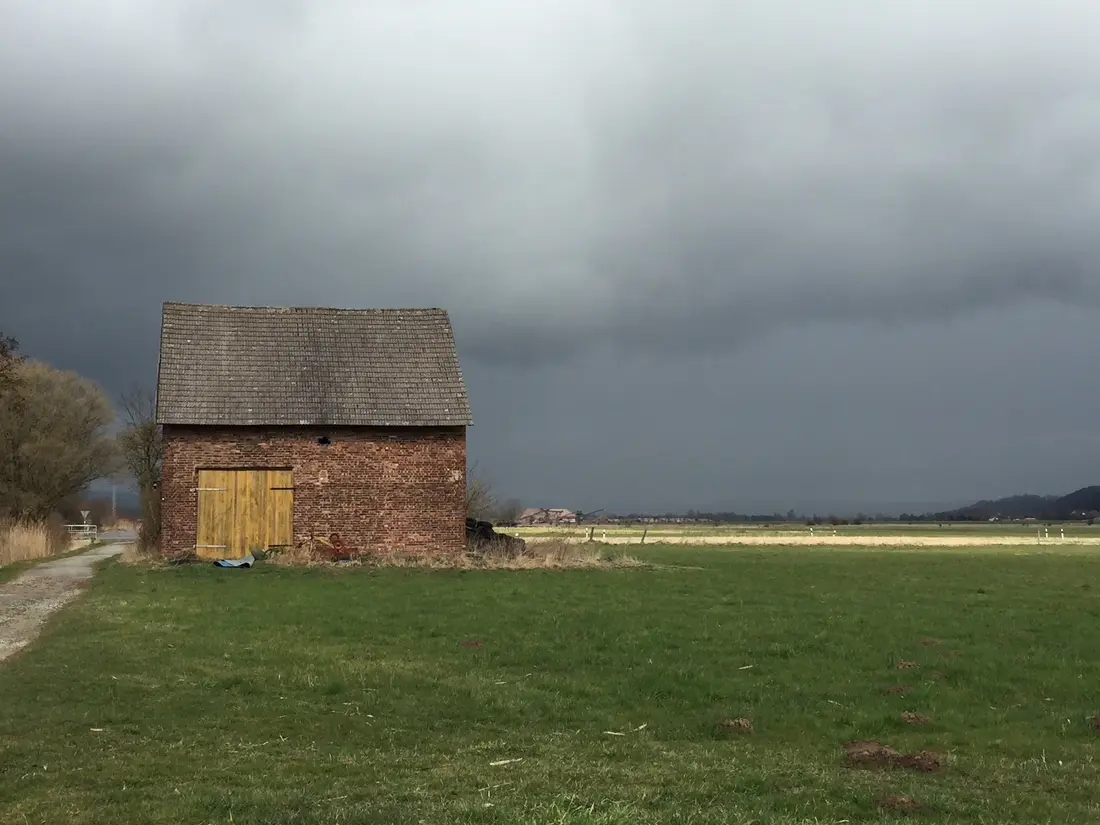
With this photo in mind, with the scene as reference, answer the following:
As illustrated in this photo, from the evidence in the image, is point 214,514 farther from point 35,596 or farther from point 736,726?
point 736,726

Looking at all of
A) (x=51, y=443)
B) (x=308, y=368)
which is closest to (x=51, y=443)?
(x=51, y=443)

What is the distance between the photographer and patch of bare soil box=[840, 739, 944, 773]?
27.9 ft

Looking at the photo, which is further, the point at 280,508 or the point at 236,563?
the point at 280,508

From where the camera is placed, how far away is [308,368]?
3325 centimetres

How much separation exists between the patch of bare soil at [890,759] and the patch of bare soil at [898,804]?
4.32 ft

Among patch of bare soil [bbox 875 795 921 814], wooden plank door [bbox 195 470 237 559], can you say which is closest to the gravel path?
wooden plank door [bbox 195 470 237 559]

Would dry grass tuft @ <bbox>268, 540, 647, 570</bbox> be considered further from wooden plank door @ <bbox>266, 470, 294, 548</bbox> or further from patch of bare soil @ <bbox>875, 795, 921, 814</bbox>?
patch of bare soil @ <bbox>875, 795, 921, 814</bbox>

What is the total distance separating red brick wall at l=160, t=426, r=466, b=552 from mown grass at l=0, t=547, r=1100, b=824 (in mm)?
9643

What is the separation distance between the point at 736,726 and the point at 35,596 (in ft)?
61.3

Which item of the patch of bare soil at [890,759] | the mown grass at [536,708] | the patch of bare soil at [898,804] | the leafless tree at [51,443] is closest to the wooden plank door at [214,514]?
the mown grass at [536,708]

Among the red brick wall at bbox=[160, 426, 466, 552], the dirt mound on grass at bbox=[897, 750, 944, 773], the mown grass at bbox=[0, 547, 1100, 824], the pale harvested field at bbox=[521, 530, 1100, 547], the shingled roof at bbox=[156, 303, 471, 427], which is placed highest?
the shingled roof at bbox=[156, 303, 471, 427]

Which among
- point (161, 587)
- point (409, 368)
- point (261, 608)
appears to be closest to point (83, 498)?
point (409, 368)

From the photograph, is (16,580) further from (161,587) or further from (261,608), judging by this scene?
(261,608)

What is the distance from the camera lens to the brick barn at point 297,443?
30547 millimetres
